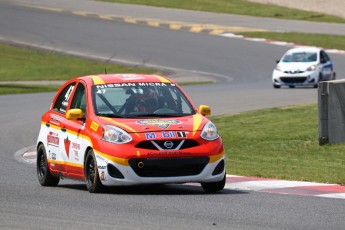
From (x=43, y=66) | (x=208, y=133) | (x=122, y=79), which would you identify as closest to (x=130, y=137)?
(x=208, y=133)

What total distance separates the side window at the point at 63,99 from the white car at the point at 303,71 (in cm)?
2268

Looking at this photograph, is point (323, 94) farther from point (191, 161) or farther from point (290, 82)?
point (290, 82)

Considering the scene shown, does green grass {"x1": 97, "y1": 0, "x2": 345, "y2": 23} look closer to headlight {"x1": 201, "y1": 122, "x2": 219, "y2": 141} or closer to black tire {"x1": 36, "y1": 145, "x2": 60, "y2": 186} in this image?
black tire {"x1": 36, "y1": 145, "x2": 60, "y2": 186}

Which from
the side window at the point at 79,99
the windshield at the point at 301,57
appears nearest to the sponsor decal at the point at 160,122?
the side window at the point at 79,99

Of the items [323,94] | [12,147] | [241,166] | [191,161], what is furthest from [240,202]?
[12,147]

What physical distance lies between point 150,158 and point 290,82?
25.0 meters

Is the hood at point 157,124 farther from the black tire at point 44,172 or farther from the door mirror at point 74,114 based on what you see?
the black tire at point 44,172

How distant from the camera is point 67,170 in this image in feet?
44.1

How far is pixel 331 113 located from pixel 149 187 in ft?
19.0

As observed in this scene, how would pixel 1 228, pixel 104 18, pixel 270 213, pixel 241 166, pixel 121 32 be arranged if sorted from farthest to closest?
1. pixel 104 18
2. pixel 121 32
3. pixel 241 166
4. pixel 270 213
5. pixel 1 228

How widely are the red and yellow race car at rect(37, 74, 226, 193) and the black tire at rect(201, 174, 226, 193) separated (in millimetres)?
11

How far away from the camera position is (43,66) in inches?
1795

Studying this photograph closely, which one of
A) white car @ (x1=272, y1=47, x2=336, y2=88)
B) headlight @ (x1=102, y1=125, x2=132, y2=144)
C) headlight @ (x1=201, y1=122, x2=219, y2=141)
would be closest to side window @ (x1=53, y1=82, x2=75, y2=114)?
headlight @ (x1=102, y1=125, x2=132, y2=144)

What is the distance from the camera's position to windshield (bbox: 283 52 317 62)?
124ft
